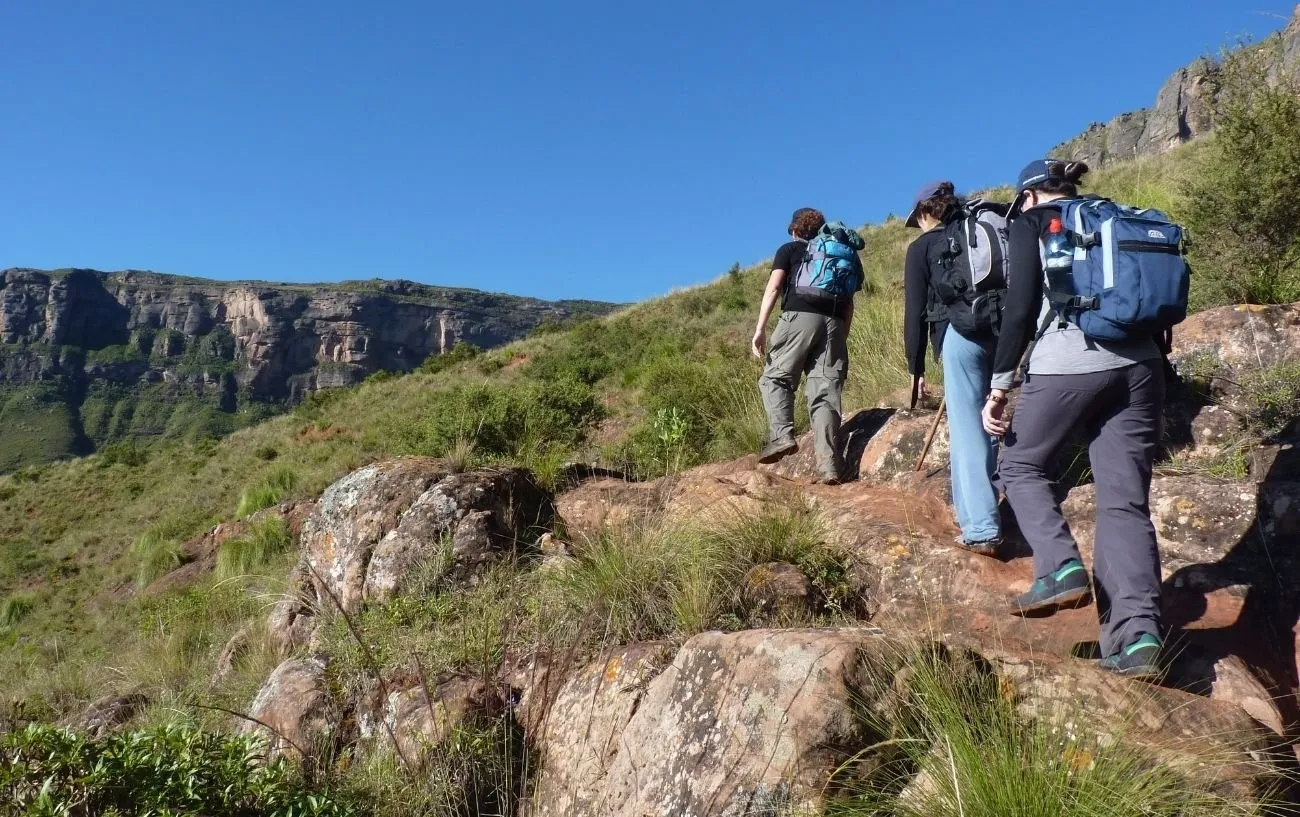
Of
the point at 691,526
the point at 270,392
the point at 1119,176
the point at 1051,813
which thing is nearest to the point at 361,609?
the point at 691,526

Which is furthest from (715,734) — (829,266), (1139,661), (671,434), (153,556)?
(153,556)

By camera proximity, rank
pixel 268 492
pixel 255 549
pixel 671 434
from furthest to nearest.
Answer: pixel 268 492 < pixel 255 549 < pixel 671 434

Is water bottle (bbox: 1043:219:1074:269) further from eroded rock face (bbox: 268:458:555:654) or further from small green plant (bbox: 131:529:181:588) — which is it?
small green plant (bbox: 131:529:181:588)

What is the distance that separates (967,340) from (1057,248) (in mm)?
824

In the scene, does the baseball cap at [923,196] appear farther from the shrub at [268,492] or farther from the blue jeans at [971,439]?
the shrub at [268,492]

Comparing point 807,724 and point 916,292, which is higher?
point 916,292

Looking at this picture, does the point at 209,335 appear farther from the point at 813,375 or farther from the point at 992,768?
the point at 992,768

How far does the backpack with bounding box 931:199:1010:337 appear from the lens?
140 inches

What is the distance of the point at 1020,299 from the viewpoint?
310 centimetres

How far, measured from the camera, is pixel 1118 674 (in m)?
2.49

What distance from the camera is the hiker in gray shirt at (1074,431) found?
2.65m

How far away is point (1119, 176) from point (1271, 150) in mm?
8951

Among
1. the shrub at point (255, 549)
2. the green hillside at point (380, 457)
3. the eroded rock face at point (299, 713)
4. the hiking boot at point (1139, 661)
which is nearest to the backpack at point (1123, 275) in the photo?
the hiking boot at point (1139, 661)

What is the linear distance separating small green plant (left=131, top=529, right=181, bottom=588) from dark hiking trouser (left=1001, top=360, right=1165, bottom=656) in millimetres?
13895
